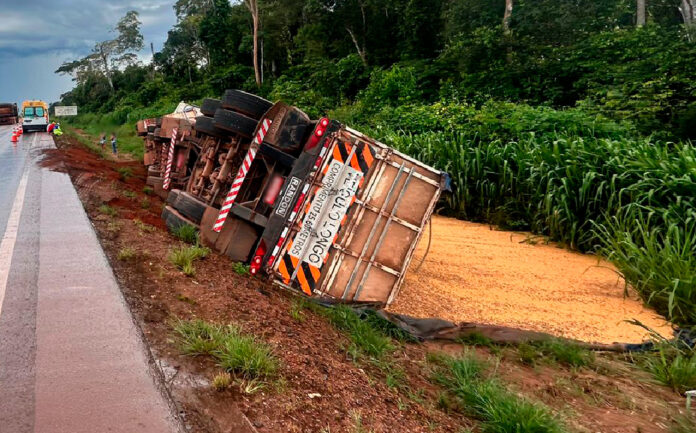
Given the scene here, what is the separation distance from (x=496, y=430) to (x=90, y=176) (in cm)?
1140

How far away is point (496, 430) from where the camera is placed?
3.03 meters

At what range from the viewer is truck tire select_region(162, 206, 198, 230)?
6.58 metres

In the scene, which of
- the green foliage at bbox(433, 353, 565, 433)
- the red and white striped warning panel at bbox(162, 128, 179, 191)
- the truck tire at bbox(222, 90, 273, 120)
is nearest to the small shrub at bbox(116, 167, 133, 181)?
the red and white striped warning panel at bbox(162, 128, 179, 191)

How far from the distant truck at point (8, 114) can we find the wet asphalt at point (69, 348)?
2170 inches

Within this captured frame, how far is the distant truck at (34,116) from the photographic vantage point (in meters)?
37.1

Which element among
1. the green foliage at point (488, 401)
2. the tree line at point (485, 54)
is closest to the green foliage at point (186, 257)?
the green foliage at point (488, 401)

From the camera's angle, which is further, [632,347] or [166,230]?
[166,230]

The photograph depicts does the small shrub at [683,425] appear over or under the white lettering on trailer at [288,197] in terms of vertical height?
under

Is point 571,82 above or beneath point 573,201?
above

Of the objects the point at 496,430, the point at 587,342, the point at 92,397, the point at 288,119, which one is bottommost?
the point at 92,397

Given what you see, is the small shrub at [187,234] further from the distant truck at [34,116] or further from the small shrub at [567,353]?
the distant truck at [34,116]

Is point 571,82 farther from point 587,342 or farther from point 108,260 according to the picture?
point 108,260

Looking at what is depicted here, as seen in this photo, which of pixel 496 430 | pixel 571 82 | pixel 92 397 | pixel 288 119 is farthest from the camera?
pixel 571 82

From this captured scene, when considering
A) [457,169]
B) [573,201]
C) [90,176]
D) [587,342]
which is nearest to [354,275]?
[587,342]
